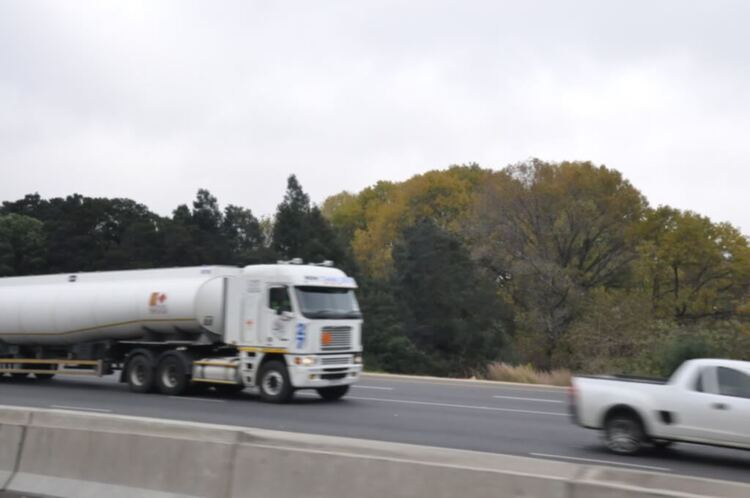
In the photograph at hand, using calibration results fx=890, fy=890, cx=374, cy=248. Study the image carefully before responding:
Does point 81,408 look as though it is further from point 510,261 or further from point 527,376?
point 510,261

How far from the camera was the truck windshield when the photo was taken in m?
18.7

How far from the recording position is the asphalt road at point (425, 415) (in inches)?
502

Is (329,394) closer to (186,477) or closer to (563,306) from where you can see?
(186,477)

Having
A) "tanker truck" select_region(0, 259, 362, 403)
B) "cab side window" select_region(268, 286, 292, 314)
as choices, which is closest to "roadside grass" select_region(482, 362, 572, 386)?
"tanker truck" select_region(0, 259, 362, 403)

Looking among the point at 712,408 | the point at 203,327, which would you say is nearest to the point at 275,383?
the point at 203,327

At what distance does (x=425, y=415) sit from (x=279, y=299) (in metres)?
4.07

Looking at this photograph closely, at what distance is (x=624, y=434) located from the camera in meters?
12.7

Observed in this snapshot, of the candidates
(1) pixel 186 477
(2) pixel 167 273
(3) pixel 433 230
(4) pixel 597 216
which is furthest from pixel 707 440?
(3) pixel 433 230

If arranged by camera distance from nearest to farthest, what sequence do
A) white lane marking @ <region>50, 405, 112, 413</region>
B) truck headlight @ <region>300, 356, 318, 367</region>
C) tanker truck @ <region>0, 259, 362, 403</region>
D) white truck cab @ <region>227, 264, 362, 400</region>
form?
white lane marking @ <region>50, 405, 112, 413</region> < truck headlight @ <region>300, 356, 318, 367</region> < white truck cab @ <region>227, 264, 362, 400</region> < tanker truck @ <region>0, 259, 362, 403</region>

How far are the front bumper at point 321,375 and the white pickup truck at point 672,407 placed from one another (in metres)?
6.61

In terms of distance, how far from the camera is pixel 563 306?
49.0 metres

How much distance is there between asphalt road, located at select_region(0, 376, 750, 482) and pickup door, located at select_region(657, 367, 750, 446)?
44cm

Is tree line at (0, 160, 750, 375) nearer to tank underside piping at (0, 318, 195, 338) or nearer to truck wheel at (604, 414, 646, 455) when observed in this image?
tank underside piping at (0, 318, 195, 338)

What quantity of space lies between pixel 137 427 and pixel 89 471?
583mm
